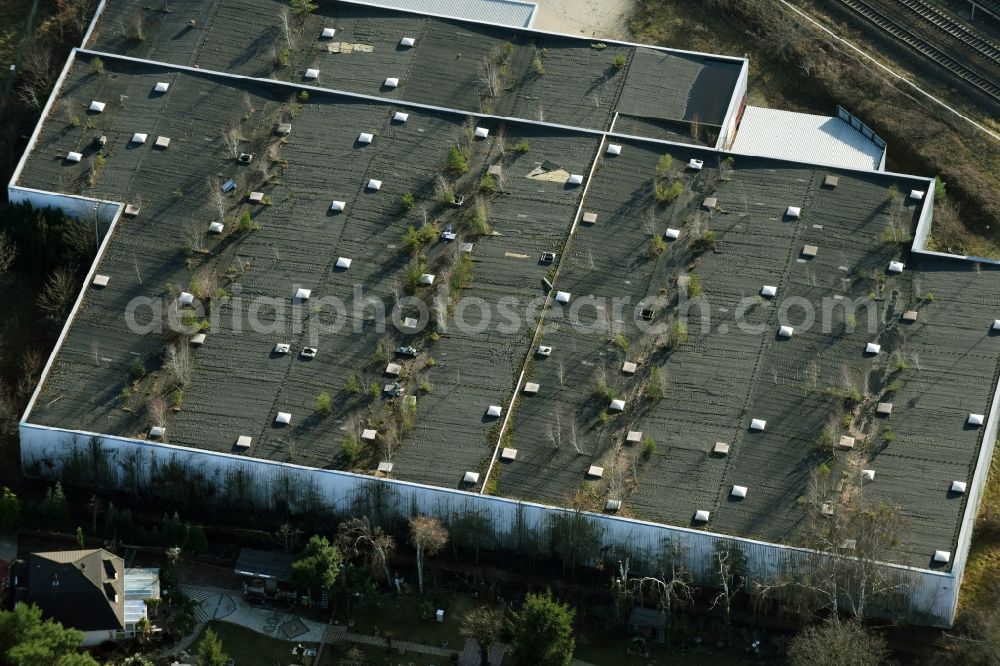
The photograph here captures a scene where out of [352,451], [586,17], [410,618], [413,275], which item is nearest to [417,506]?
[352,451]

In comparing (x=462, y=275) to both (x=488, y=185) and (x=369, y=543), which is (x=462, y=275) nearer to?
(x=488, y=185)

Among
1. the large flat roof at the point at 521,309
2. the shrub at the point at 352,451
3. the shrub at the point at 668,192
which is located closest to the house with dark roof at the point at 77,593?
the large flat roof at the point at 521,309

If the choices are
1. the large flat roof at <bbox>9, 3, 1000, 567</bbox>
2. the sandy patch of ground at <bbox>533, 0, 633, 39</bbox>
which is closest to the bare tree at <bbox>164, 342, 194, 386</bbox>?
the large flat roof at <bbox>9, 3, 1000, 567</bbox>

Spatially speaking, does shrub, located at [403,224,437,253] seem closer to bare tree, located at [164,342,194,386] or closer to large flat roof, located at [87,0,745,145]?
large flat roof, located at [87,0,745,145]

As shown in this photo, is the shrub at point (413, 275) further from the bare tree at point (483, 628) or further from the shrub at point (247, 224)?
the bare tree at point (483, 628)

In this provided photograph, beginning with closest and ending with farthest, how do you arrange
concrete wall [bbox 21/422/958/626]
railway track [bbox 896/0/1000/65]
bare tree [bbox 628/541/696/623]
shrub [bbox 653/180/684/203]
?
concrete wall [bbox 21/422/958/626]
bare tree [bbox 628/541/696/623]
shrub [bbox 653/180/684/203]
railway track [bbox 896/0/1000/65]

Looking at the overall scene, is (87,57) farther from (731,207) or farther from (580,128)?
(731,207)

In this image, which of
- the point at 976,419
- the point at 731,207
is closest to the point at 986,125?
the point at 731,207
